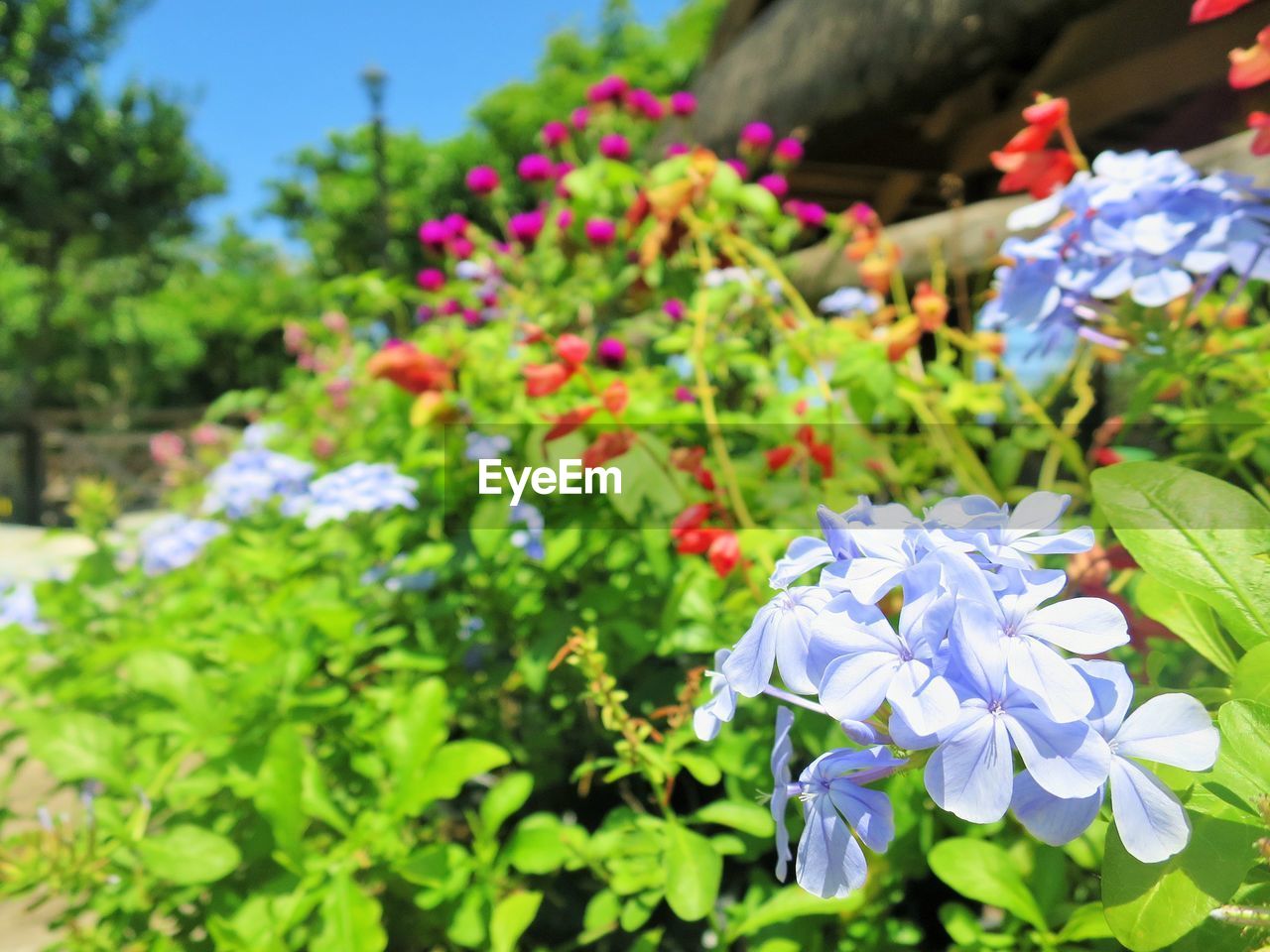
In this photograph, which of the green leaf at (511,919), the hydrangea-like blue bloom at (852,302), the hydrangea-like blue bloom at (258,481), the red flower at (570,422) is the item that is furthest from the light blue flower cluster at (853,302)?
the green leaf at (511,919)

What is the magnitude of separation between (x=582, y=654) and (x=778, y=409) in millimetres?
688

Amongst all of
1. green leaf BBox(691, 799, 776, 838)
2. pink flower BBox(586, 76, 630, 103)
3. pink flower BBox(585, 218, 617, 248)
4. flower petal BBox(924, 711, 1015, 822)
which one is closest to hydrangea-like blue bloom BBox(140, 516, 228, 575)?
pink flower BBox(585, 218, 617, 248)

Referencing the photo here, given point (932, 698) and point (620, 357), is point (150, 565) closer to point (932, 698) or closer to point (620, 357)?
point (620, 357)

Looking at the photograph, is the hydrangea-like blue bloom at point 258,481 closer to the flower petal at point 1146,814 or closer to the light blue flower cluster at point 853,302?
the light blue flower cluster at point 853,302

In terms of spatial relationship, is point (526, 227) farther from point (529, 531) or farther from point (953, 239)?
point (529, 531)

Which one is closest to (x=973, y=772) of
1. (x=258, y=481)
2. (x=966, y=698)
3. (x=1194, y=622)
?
(x=966, y=698)

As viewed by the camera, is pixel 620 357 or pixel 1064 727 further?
pixel 620 357

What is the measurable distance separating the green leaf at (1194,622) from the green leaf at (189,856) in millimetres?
889

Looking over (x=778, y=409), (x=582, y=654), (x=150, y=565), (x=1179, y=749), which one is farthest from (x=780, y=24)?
(x=1179, y=749)

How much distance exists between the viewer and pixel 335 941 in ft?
2.55

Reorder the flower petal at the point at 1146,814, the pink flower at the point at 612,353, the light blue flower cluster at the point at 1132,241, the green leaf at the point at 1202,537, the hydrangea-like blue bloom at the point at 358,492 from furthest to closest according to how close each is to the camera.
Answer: the pink flower at the point at 612,353 < the hydrangea-like blue bloom at the point at 358,492 < the light blue flower cluster at the point at 1132,241 < the green leaf at the point at 1202,537 < the flower petal at the point at 1146,814

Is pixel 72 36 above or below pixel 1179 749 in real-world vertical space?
above

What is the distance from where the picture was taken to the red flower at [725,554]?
0.85 m

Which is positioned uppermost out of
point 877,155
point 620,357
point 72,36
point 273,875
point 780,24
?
point 72,36
